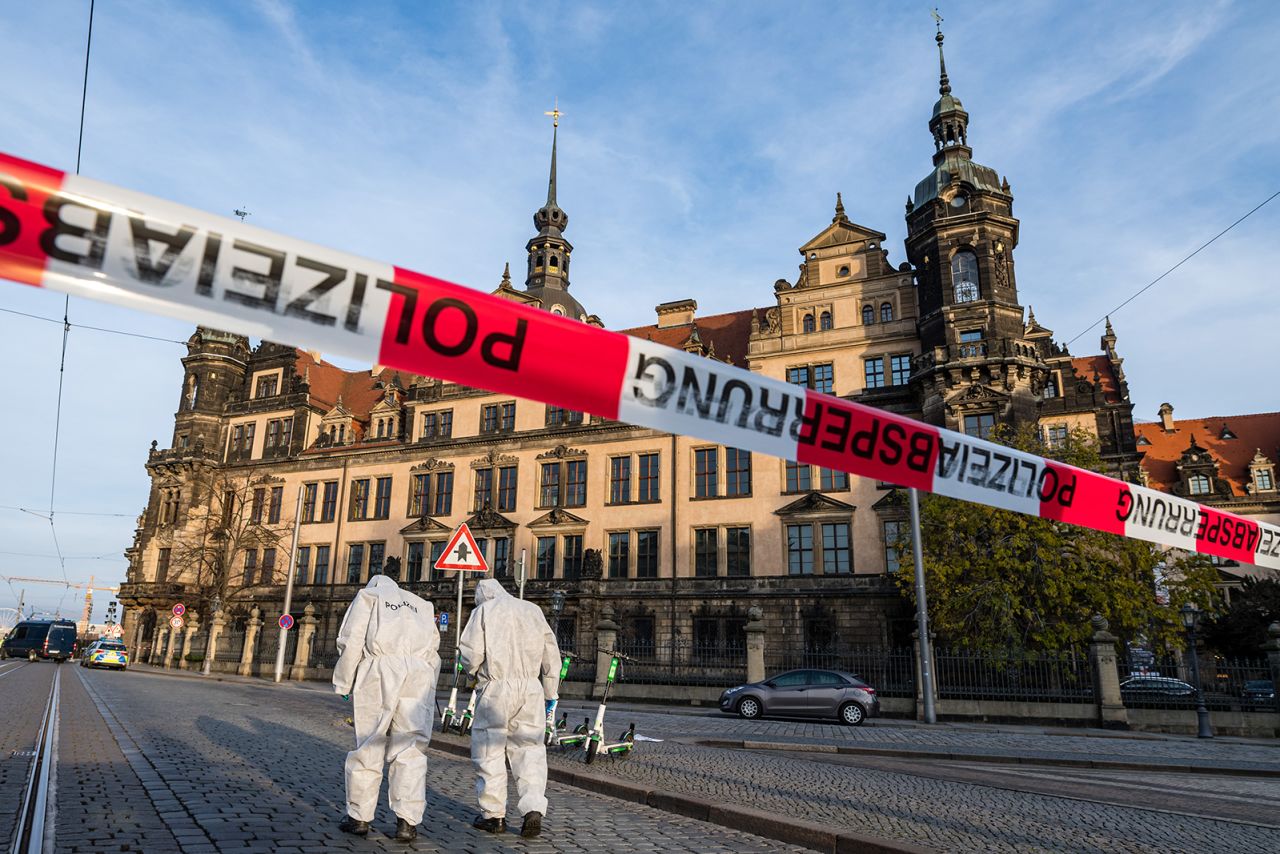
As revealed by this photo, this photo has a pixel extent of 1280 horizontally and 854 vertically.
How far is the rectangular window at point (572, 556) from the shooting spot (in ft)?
125

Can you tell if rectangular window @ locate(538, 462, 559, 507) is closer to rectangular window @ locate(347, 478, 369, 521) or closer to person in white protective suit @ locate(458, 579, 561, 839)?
rectangular window @ locate(347, 478, 369, 521)

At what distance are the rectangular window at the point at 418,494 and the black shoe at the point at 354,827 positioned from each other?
38124 millimetres

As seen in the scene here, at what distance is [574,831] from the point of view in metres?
6.00

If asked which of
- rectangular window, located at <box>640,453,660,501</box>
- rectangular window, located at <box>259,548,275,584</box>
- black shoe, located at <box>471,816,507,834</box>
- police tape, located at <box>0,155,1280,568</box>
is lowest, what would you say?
black shoe, located at <box>471,816,507,834</box>

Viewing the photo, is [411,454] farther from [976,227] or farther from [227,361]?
[976,227]

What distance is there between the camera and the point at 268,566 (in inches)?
1839

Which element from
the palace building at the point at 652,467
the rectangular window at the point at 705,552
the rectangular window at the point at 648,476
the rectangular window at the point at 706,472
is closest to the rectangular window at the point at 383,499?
the palace building at the point at 652,467

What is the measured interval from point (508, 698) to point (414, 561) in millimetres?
37708

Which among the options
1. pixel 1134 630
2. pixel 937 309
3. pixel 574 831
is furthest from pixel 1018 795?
pixel 937 309

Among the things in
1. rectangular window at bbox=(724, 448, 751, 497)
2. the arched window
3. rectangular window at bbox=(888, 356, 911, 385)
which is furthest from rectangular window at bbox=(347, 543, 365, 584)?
the arched window

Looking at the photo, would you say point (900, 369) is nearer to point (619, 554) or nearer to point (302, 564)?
point (619, 554)

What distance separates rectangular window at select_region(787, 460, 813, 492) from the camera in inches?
1357

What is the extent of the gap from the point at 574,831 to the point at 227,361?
175ft

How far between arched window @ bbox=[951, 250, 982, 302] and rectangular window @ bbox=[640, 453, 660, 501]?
14.8m
